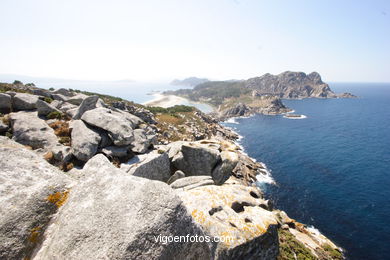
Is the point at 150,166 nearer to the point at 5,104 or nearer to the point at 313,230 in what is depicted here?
the point at 5,104

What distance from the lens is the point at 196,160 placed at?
21.1m

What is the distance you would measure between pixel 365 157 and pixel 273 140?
36.9m

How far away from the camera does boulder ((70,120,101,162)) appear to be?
15.4 m

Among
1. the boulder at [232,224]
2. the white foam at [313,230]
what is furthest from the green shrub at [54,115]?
the white foam at [313,230]

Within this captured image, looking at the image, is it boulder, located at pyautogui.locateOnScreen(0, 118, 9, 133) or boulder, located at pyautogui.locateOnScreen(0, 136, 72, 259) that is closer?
boulder, located at pyautogui.locateOnScreen(0, 136, 72, 259)

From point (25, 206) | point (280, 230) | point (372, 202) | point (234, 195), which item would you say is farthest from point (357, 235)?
point (25, 206)

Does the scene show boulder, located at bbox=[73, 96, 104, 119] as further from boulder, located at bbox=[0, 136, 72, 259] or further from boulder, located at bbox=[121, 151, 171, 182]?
boulder, located at bbox=[0, 136, 72, 259]

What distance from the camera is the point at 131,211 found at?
19.9 ft

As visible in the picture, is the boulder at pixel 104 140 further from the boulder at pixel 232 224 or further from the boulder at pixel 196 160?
the boulder at pixel 232 224

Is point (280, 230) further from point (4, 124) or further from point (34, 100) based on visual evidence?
point (34, 100)

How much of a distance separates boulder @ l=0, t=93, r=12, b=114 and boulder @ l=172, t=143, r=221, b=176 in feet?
64.2

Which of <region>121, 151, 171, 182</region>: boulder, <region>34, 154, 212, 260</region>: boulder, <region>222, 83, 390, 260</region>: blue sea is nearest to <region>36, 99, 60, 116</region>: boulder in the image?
Result: <region>121, 151, 171, 182</region>: boulder

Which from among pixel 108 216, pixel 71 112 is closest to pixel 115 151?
pixel 71 112

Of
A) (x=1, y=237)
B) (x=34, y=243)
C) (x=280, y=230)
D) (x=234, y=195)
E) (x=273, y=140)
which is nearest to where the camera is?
(x=1, y=237)
